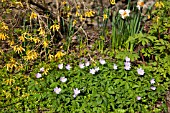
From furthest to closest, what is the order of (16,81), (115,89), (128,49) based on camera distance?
(128,49), (16,81), (115,89)

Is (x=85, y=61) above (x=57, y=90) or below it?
above

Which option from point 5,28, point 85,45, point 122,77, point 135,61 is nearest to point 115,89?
point 122,77

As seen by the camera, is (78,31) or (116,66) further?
(78,31)

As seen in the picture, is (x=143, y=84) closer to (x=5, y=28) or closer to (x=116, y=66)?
(x=116, y=66)

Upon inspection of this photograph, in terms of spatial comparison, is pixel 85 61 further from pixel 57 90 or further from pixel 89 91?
pixel 57 90

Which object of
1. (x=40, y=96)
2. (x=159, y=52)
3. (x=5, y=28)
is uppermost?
(x=5, y=28)

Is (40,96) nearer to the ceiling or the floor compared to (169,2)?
nearer to the floor

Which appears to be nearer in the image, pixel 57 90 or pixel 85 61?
pixel 57 90

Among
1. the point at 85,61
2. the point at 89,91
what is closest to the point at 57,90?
the point at 89,91
